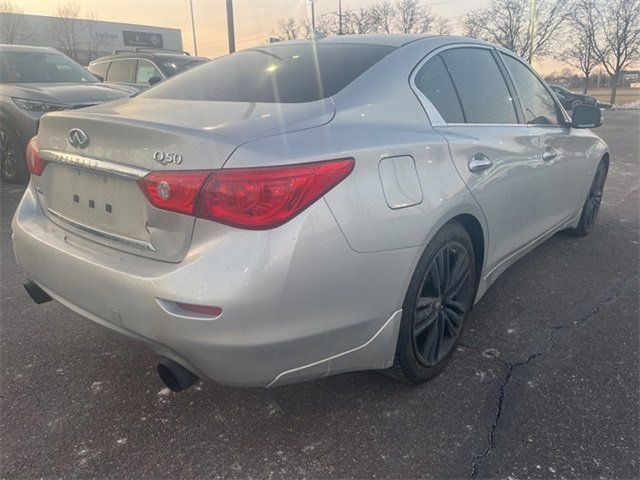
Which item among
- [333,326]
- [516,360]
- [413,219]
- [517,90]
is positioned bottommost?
[516,360]

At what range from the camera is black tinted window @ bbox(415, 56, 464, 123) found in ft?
8.19

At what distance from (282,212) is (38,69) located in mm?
6731

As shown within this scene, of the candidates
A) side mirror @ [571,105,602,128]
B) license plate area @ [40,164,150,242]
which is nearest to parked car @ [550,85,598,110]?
side mirror @ [571,105,602,128]

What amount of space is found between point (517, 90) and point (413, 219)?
5.89 ft

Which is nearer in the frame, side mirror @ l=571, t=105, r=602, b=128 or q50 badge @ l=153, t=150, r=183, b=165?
q50 badge @ l=153, t=150, r=183, b=165

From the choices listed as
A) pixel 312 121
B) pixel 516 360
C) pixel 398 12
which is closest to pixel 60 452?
pixel 312 121

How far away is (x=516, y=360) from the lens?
269 cm

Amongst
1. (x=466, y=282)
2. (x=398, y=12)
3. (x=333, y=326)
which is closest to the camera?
(x=333, y=326)

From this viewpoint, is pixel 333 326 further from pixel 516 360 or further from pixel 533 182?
pixel 533 182

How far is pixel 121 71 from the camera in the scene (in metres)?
9.48

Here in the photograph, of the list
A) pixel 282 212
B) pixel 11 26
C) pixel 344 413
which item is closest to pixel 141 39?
pixel 11 26

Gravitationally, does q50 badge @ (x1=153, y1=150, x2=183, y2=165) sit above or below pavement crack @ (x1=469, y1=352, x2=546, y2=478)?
above

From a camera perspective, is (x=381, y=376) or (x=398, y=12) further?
(x=398, y=12)

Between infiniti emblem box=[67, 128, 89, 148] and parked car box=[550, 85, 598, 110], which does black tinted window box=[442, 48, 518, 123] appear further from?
parked car box=[550, 85, 598, 110]
